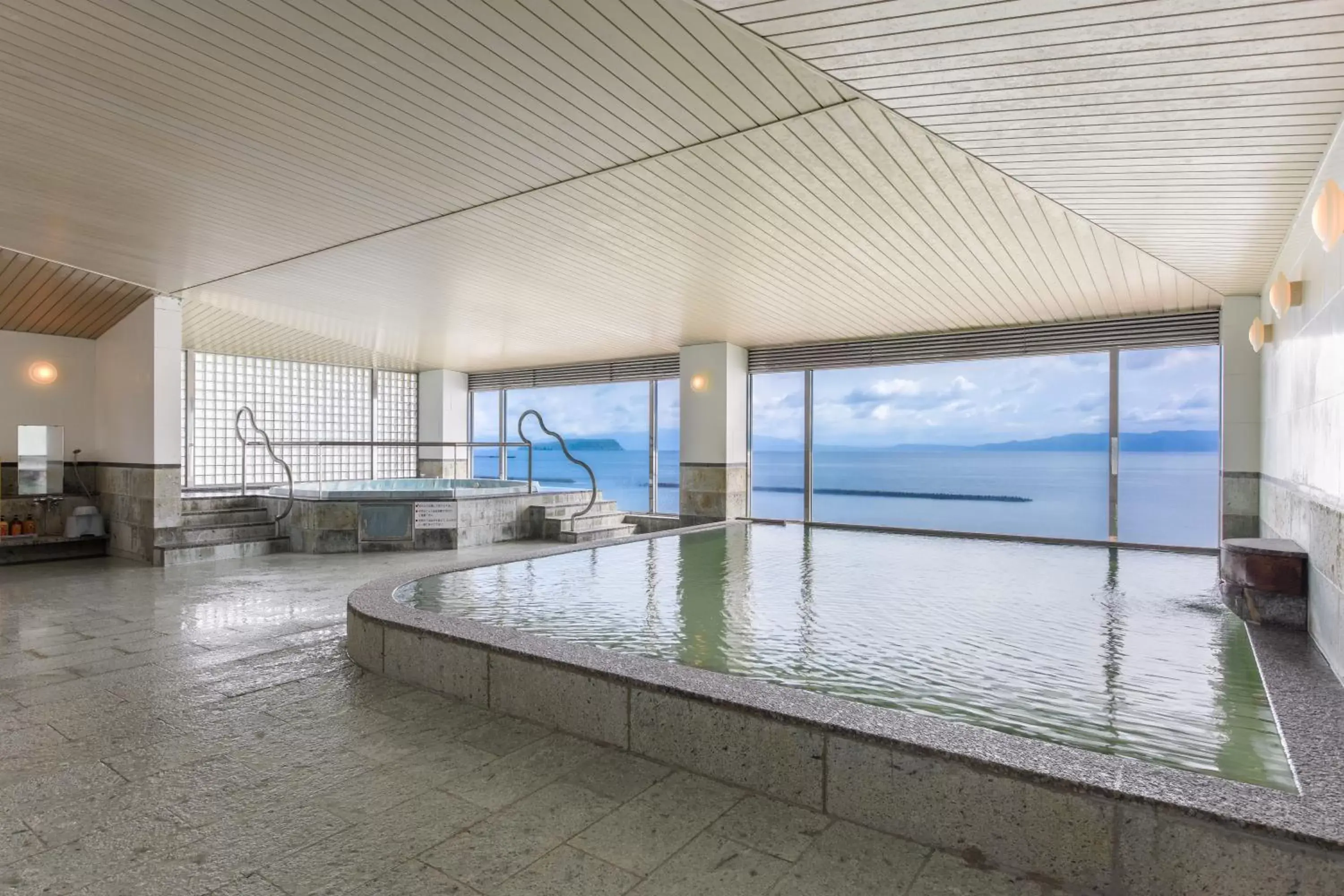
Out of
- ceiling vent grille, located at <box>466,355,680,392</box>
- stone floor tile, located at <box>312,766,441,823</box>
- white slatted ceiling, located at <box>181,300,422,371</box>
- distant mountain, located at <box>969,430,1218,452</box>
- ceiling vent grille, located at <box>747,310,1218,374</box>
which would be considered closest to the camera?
stone floor tile, located at <box>312,766,441,823</box>

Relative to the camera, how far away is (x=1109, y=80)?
2.88 meters

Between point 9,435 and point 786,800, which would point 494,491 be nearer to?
point 9,435

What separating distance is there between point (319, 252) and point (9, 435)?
4.97 m

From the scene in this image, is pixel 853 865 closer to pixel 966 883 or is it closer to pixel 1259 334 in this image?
pixel 966 883

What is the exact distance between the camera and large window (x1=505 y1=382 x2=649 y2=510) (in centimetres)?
3456

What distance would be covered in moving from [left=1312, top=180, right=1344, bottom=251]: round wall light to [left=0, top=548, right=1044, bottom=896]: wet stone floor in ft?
9.70

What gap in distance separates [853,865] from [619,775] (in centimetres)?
90

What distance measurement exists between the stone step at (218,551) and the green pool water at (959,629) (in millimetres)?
4000

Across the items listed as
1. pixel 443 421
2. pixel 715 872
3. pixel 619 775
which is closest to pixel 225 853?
pixel 619 775

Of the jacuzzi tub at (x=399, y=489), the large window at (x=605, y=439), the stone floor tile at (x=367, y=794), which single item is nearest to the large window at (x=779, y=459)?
the large window at (x=605, y=439)

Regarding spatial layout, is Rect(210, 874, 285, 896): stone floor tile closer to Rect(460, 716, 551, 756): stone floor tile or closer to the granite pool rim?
Rect(460, 716, 551, 756): stone floor tile

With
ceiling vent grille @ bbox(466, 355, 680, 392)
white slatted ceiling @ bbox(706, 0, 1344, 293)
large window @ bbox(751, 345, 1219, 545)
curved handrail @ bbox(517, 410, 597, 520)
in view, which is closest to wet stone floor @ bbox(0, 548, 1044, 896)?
white slatted ceiling @ bbox(706, 0, 1344, 293)

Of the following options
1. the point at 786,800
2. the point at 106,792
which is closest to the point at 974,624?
the point at 786,800

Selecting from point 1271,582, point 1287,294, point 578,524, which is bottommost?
point 578,524
